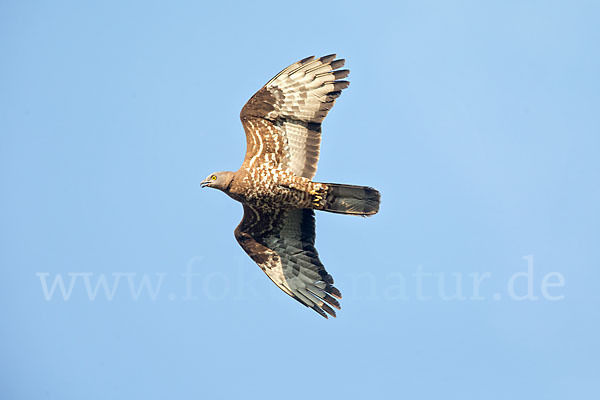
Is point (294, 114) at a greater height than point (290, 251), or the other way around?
point (294, 114)

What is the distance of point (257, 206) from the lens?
1862 centimetres

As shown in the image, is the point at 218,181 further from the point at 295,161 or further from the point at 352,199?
the point at 352,199

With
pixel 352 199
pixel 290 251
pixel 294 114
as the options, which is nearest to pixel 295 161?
pixel 294 114

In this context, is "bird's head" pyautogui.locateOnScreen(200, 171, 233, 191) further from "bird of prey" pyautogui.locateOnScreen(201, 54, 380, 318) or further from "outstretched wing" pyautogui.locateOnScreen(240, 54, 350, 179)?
"outstretched wing" pyautogui.locateOnScreen(240, 54, 350, 179)

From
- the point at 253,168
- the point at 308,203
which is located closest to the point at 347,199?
the point at 308,203

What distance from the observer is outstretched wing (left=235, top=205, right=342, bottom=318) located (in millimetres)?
18922

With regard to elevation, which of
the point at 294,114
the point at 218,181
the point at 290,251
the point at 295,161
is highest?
the point at 294,114

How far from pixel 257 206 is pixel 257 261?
4.72ft

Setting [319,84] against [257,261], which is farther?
[257,261]

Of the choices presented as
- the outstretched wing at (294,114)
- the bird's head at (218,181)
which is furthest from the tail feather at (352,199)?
the bird's head at (218,181)

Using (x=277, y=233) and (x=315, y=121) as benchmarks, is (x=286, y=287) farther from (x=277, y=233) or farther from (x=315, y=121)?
(x=315, y=121)

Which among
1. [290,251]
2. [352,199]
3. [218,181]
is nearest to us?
[352,199]

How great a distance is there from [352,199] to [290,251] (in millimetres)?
2275

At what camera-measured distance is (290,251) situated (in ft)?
63.3
